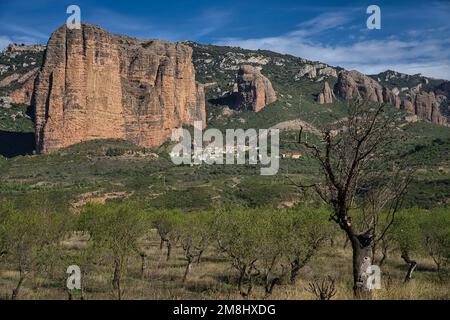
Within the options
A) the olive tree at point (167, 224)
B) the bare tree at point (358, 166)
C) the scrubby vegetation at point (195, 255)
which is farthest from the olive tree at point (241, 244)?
the bare tree at point (358, 166)

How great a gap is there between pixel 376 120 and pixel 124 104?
147 meters

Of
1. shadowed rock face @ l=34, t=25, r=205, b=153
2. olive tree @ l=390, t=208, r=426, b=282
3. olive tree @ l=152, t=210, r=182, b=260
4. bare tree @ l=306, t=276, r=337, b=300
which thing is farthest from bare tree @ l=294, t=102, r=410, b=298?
shadowed rock face @ l=34, t=25, r=205, b=153

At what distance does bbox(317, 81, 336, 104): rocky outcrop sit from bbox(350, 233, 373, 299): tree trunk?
181287 mm

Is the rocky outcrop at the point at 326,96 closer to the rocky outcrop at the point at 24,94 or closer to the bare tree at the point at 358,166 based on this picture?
the rocky outcrop at the point at 24,94

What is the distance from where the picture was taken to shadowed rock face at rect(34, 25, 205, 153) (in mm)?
134375

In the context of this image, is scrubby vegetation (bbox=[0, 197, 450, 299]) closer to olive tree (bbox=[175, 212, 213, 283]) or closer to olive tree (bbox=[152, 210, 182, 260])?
olive tree (bbox=[175, 212, 213, 283])

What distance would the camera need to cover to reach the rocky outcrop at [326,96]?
188 metres

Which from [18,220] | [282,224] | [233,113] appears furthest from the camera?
[233,113]

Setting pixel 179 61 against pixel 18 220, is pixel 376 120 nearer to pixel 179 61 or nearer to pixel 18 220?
pixel 18 220

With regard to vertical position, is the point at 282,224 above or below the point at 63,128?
below

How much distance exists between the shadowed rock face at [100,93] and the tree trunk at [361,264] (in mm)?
130193

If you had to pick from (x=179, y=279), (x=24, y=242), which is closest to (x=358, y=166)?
(x=24, y=242)
